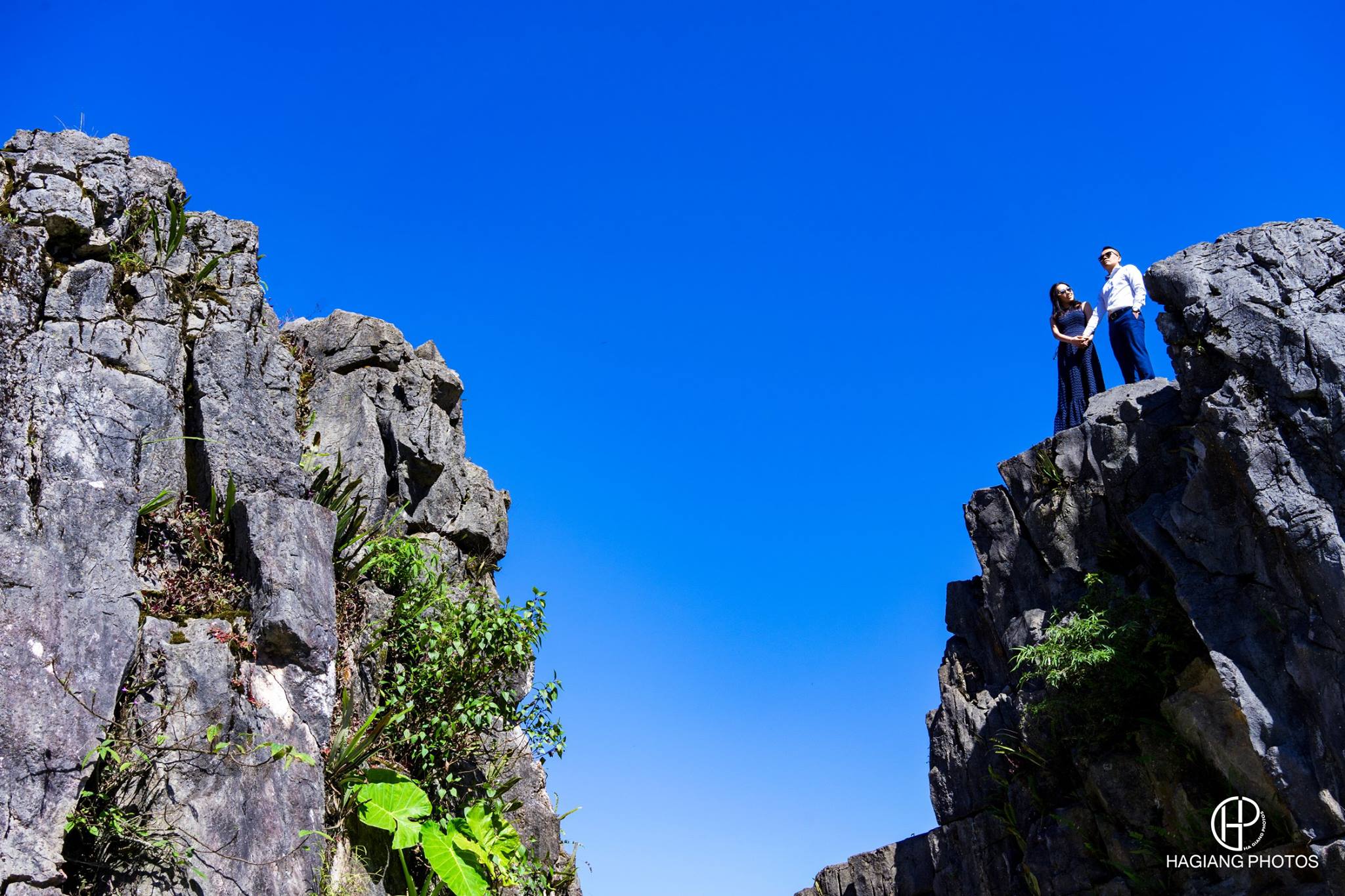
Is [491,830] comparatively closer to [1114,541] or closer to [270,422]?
[270,422]

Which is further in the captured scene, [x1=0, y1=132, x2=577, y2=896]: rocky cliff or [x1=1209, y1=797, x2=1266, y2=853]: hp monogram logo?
[x1=1209, y1=797, x2=1266, y2=853]: hp monogram logo

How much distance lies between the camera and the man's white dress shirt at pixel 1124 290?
1532 cm

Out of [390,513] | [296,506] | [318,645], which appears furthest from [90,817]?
[390,513]

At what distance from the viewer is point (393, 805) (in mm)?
10211

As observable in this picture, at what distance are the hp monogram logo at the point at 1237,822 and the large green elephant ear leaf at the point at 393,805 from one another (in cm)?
836

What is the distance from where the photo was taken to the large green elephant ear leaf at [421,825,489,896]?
10242 millimetres

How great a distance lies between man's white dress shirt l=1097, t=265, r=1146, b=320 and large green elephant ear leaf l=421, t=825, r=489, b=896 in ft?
38.2

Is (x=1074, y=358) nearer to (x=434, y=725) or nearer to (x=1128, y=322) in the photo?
(x=1128, y=322)

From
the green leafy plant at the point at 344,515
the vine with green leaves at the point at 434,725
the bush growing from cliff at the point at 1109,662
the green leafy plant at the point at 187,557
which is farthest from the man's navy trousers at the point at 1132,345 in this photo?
the green leafy plant at the point at 187,557

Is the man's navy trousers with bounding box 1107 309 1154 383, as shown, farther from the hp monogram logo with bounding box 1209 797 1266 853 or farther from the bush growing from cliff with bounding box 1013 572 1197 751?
the hp monogram logo with bounding box 1209 797 1266 853

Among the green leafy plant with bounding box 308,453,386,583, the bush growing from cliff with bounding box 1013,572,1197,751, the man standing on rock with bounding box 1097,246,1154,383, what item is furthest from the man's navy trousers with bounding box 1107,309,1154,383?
the green leafy plant with bounding box 308,453,386,583

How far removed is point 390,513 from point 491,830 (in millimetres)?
4267

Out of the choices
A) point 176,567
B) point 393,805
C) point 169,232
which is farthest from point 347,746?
point 169,232

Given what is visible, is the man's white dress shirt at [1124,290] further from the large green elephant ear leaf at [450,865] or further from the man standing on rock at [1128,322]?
the large green elephant ear leaf at [450,865]
